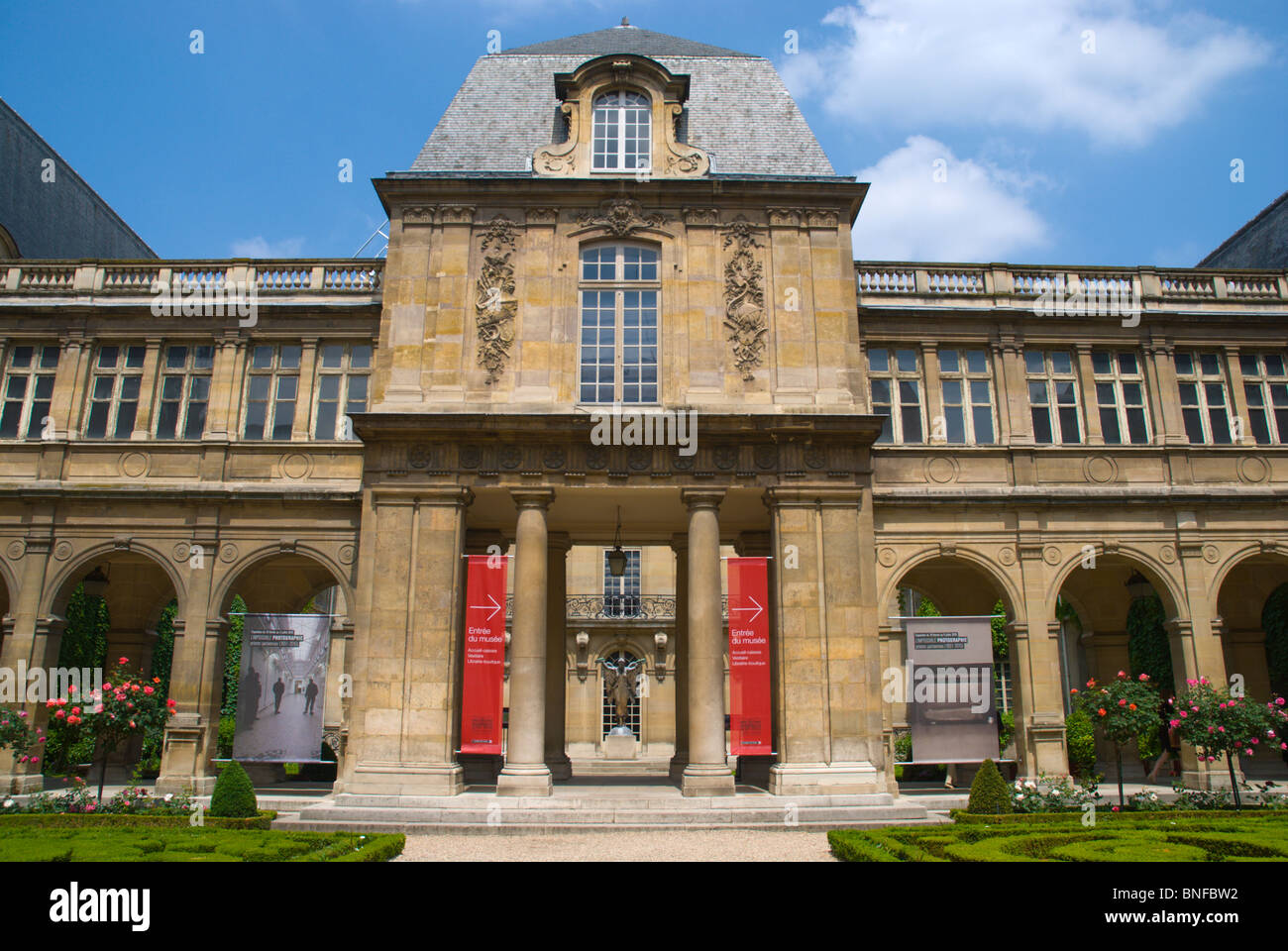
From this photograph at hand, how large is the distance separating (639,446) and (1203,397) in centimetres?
1487

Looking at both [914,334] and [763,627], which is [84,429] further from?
[914,334]

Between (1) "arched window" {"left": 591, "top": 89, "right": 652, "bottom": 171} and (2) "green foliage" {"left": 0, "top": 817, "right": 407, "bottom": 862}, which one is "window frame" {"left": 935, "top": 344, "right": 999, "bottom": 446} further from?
(2) "green foliage" {"left": 0, "top": 817, "right": 407, "bottom": 862}

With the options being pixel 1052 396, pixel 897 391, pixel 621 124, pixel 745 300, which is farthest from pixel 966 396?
pixel 621 124

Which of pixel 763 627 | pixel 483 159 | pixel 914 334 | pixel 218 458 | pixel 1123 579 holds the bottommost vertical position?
pixel 763 627

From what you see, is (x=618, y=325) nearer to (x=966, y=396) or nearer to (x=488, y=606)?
(x=488, y=606)

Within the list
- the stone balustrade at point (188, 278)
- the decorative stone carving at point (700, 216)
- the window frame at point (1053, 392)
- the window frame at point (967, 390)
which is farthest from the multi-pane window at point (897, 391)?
the stone balustrade at point (188, 278)

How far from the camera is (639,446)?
18953 mm

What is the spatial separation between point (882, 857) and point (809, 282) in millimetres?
12753

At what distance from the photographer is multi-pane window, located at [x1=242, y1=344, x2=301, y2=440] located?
22734 mm

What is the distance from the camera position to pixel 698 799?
674 inches

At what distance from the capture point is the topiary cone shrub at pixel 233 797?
15.0 meters

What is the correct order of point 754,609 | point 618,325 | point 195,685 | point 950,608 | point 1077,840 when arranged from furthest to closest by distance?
1. point 950,608
2. point 195,685
3. point 618,325
4. point 754,609
5. point 1077,840

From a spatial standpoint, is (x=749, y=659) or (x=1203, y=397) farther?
(x=1203, y=397)
